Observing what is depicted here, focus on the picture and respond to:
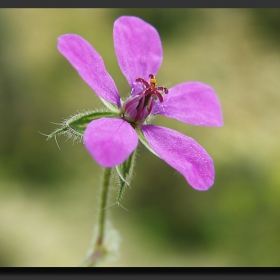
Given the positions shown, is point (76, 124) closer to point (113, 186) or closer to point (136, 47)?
point (136, 47)

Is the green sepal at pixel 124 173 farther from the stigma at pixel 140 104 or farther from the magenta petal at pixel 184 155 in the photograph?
the stigma at pixel 140 104

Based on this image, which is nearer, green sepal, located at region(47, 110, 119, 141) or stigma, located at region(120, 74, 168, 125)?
green sepal, located at region(47, 110, 119, 141)

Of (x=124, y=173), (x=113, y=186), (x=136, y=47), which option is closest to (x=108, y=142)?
(x=124, y=173)

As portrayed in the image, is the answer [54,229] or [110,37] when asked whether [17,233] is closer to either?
[54,229]

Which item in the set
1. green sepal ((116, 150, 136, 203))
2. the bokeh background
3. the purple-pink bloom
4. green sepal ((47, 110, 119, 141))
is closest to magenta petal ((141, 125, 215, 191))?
the purple-pink bloom

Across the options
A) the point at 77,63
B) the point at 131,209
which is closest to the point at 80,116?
the point at 77,63

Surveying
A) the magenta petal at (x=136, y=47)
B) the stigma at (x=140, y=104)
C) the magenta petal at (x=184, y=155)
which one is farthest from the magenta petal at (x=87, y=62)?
the magenta petal at (x=184, y=155)

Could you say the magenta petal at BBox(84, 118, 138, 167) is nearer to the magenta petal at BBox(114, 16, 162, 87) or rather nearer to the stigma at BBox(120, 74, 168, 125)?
the stigma at BBox(120, 74, 168, 125)
